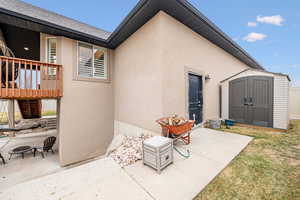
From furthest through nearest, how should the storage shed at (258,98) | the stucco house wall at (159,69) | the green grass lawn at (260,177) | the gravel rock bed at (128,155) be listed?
1. the storage shed at (258,98)
2. the stucco house wall at (159,69)
3. the gravel rock bed at (128,155)
4. the green grass lawn at (260,177)

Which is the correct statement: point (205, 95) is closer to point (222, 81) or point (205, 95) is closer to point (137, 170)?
point (222, 81)

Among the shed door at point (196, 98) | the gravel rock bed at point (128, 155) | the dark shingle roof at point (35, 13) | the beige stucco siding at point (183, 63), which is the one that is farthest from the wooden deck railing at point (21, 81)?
the shed door at point (196, 98)

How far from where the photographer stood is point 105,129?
6.43m

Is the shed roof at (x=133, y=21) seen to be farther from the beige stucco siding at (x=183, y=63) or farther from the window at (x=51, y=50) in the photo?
the window at (x=51, y=50)

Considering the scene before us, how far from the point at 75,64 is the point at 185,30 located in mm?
5094

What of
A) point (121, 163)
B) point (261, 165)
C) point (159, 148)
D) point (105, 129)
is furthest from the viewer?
point (105, 129)

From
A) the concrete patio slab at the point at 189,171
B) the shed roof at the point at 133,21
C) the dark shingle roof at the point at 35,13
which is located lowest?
the concrete patio slab at the point at 189,171

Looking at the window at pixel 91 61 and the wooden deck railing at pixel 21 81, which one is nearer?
the wooden deck railing at pixel 21 81

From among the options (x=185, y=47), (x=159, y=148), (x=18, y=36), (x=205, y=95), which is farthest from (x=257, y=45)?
(x=18, y=36)

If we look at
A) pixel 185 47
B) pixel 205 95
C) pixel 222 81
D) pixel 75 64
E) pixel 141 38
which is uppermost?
pixel 141 38

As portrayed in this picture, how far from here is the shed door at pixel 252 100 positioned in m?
5.14

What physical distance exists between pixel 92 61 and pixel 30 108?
8.98 meters

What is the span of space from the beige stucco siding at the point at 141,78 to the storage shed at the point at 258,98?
4593 millimetres

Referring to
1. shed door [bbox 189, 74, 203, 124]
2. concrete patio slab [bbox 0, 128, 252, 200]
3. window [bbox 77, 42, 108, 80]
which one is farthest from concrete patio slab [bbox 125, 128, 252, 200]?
window [bbox 77, 42, 108, 80]
